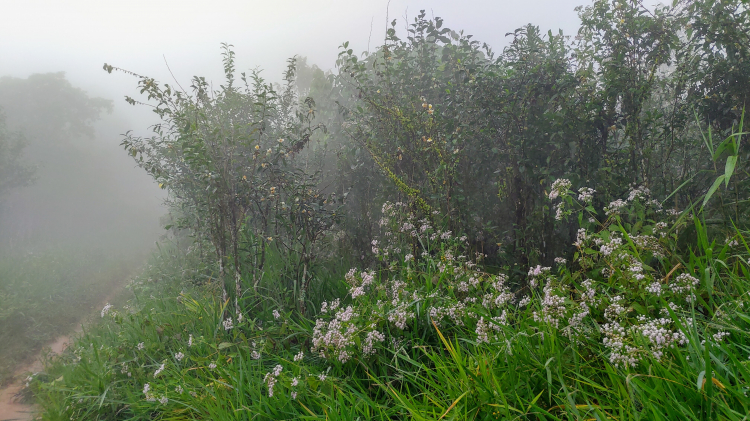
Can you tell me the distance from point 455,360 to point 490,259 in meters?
1.96

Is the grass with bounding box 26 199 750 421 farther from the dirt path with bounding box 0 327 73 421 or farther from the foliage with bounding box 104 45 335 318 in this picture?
the dirt path with bounding box 0 327 73 421

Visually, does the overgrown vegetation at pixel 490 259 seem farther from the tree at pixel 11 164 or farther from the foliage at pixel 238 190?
the tree at pixel 11 164

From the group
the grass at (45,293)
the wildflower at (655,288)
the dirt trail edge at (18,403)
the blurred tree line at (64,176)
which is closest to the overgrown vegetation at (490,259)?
the wildflower at (655,288)

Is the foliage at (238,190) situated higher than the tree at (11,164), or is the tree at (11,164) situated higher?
the tree at (11,164)

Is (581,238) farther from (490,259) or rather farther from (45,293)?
(45,293)

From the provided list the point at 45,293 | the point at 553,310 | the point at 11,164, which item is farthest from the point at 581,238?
the point at 11,164

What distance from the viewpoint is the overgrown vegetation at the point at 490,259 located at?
1.85 metres

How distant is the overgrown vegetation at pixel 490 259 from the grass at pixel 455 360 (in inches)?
0.7

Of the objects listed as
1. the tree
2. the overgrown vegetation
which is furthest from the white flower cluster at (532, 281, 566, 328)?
the tree

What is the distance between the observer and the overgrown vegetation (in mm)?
1848

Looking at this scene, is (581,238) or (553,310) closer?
(553,310)

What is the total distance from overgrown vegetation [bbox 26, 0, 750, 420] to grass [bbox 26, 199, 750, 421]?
0.06 ft

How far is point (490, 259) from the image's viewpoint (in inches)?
150

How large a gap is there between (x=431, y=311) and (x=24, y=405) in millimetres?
5153
